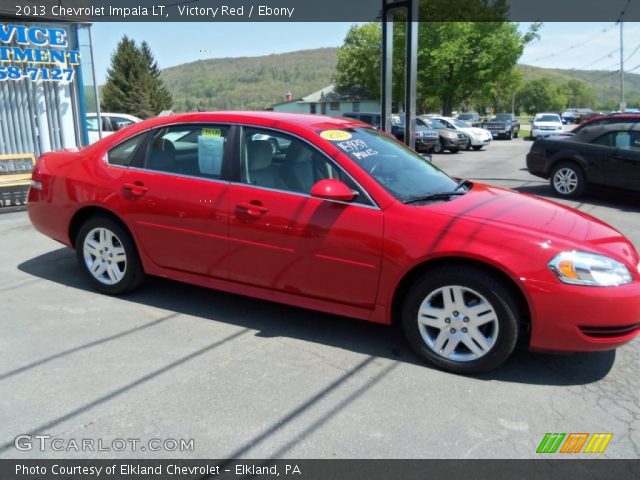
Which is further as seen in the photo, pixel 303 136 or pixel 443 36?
pixel 443 36

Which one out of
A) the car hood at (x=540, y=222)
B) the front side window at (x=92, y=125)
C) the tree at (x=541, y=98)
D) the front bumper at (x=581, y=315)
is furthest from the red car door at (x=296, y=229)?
the tree at (x=541, y=98)

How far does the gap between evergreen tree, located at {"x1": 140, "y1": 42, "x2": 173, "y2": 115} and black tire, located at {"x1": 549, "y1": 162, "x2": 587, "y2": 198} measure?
50852 millimetres

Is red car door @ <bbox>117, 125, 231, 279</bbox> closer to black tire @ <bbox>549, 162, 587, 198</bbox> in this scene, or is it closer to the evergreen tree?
black tire @ <bbox>549, 162, 587, 198</bbox>

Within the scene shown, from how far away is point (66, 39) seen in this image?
1084cm

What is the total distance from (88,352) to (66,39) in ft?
30.3

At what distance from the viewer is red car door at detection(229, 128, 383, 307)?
3.64 m

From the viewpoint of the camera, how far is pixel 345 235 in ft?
12.0

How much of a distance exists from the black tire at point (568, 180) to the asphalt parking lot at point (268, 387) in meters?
7.04

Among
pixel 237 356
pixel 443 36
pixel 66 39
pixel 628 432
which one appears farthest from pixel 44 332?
pixel 443 36

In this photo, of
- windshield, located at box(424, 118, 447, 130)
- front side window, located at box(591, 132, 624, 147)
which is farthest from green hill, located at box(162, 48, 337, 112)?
front side window, located at box(591, 132, 624, 147)

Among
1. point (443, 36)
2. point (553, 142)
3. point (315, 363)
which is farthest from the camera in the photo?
point (443, 36)

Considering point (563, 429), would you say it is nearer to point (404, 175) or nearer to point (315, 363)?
point (315, 363)

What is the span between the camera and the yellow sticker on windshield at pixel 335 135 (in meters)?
4.01

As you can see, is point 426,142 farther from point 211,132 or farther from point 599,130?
point 211,132
